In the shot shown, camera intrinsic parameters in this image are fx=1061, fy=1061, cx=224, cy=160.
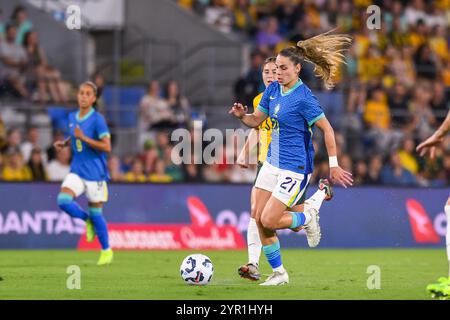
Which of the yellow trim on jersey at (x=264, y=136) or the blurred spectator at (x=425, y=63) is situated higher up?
the blurred spectator at (x=425, y=63)

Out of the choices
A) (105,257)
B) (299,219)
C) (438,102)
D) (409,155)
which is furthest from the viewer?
(438,102)

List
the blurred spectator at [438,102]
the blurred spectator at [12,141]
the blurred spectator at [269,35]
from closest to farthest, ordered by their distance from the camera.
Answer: the blurred spectator at [12,141]
the blurred spectator at [438,102]
the blurred spectator at [269,35]

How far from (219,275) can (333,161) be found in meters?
2.54

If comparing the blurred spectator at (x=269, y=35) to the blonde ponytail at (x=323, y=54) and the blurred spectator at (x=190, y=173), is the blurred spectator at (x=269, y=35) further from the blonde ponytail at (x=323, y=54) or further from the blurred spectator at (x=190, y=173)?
the blonde ponytail at (x=323, y=54)

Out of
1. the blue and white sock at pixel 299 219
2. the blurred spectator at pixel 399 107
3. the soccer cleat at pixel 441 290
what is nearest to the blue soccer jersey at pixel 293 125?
the blue and white sock at pixel 299 219

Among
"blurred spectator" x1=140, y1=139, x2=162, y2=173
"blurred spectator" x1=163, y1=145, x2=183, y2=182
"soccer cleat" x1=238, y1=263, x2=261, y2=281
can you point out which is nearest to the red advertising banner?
"blurred spectator" x1=163, y1=145, x2=183, y2=182

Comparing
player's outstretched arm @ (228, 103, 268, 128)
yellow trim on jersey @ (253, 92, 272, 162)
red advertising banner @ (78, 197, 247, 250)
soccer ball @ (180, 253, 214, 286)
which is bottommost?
red advertising banner @ (78, 197, 247, 250)

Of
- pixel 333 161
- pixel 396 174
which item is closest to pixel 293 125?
pixel 333 161

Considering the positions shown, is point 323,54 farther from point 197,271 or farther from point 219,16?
point 219,16

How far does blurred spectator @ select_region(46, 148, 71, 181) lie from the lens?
1906 cm

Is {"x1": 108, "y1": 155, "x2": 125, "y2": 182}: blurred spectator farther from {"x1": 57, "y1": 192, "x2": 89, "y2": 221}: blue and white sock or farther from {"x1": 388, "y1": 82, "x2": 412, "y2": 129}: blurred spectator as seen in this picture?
{"x1": 388, "y1": 82, "x2": 412, "y2": 129}: blurred spectator

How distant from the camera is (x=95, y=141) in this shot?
1479 centimetres

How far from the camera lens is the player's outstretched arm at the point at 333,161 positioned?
11008 mm
